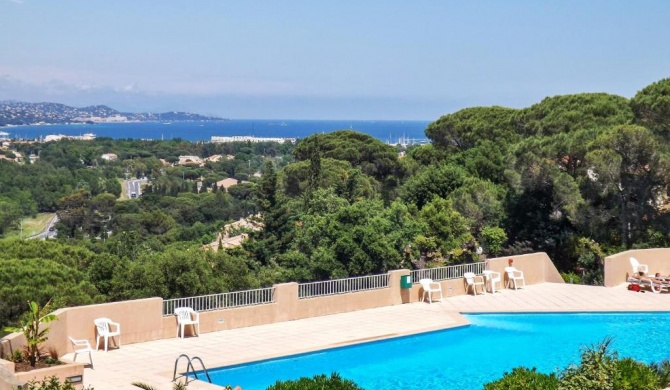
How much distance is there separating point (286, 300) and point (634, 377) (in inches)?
287

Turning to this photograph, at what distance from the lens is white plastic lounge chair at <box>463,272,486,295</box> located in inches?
679

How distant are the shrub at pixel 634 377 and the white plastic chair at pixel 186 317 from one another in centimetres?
701

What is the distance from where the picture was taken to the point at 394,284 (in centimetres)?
1620

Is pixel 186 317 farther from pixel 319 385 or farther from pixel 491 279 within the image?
pixel 491 279

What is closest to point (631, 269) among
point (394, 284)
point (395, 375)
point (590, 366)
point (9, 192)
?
Result: point (394, 284)

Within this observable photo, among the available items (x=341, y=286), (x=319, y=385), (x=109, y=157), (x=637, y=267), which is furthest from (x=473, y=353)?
(x=109, y=157)

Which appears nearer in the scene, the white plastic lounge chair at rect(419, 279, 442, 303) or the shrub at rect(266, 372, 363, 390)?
the shrub at rect(266, 372, 363, 390)

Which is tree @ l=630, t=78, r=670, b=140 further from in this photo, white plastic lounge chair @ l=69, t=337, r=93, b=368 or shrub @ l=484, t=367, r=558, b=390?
white plastic lounge chair @ l=69, t=337, r=93, b=368

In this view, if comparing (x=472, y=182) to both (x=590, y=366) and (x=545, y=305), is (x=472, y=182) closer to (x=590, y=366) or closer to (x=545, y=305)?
(x=545, y=305)

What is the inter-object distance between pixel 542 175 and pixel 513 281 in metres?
4.29

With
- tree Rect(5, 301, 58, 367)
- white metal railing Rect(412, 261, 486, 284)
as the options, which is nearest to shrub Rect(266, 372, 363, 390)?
tree Rect(5, 301, 58, 367)

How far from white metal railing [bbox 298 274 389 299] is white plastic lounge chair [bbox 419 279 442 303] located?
0.84 meters

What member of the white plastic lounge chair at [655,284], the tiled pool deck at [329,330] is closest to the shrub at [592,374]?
the tiled pool deck at [329,330]

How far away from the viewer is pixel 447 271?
56.7ft
